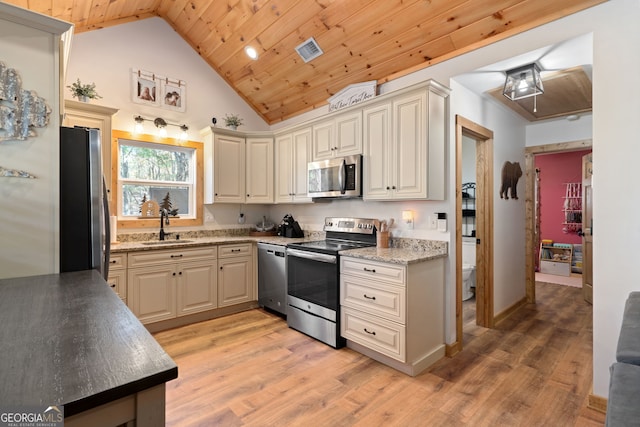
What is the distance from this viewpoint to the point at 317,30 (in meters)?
3.25

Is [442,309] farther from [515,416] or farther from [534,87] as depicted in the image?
[534,87]

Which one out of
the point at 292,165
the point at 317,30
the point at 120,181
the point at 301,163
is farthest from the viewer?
the point at 292,165

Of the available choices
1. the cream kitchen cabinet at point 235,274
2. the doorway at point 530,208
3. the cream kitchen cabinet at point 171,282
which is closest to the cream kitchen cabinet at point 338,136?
the cream kitchen cabinet at point 235,274

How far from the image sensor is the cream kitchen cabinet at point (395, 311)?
97.9 inches

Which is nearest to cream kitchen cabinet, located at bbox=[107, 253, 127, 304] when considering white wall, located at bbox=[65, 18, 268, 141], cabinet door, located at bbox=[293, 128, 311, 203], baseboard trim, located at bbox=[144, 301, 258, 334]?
baseboard trim, located at bbox=[144, 301, 258, 334]

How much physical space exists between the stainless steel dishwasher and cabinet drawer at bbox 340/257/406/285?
101cm

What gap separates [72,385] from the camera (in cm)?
62

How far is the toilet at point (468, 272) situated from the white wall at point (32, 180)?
4400mm

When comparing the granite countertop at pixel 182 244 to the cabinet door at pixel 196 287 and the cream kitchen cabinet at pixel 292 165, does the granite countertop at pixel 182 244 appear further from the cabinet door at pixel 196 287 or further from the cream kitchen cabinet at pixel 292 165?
the cream kitchen cabinet at pixel 292 165

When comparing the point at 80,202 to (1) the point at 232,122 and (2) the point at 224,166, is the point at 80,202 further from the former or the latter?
(1) the point at 232,122

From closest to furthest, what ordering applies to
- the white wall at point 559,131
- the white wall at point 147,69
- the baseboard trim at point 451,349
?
1. the baseboard trim at point 451,349
2. the white wall at point 147,69
3. the white wall at point 559,131

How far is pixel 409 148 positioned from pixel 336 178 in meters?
0.89

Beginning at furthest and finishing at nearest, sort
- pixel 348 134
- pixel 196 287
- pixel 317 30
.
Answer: pixel 196 287
pixel 348 134
pixel 317 30

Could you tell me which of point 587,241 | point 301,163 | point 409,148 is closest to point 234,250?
point 301,163
